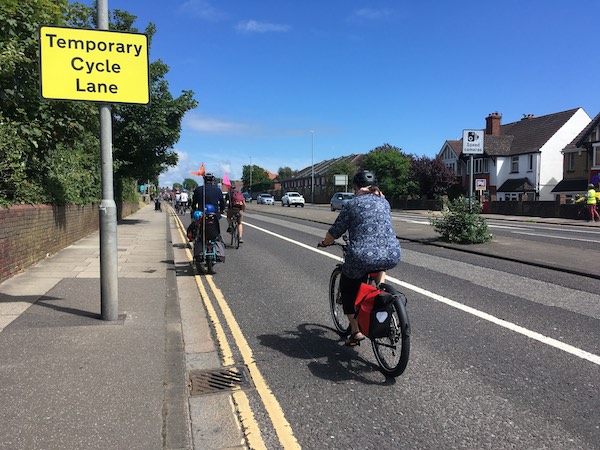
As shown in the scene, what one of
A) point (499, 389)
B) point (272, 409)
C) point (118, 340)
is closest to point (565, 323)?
point (499, 389)

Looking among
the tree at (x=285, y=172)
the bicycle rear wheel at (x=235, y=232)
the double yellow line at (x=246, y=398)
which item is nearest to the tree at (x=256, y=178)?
the tree at (x=285, y=172)

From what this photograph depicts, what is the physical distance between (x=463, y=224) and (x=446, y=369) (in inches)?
395

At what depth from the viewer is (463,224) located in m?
13.8

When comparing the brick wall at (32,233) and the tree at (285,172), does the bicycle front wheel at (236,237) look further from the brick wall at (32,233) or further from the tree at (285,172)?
the tree at (285,172)

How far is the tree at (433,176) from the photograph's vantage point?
50.8 meters

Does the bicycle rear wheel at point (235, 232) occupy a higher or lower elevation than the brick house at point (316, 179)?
lower

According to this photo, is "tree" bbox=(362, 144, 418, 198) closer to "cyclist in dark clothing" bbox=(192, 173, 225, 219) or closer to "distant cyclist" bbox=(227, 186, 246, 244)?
"distant cyclist" bbox=(227, 186, 246, 244)

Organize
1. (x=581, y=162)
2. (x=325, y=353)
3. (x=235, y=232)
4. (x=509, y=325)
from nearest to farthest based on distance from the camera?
(x=325, y=353)
(x=509, y=325)
(x=235, y=232)
(x=581, y=162)

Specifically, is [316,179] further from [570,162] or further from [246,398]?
[246,398]

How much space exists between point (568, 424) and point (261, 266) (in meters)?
7.71

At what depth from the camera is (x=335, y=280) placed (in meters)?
5.40

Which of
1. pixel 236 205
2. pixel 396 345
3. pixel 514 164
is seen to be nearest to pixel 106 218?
pixel 396 345

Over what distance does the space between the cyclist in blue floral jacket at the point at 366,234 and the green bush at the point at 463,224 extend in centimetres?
996

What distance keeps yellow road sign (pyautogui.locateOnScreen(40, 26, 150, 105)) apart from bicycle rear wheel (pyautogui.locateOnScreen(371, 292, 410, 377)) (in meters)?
3.73
